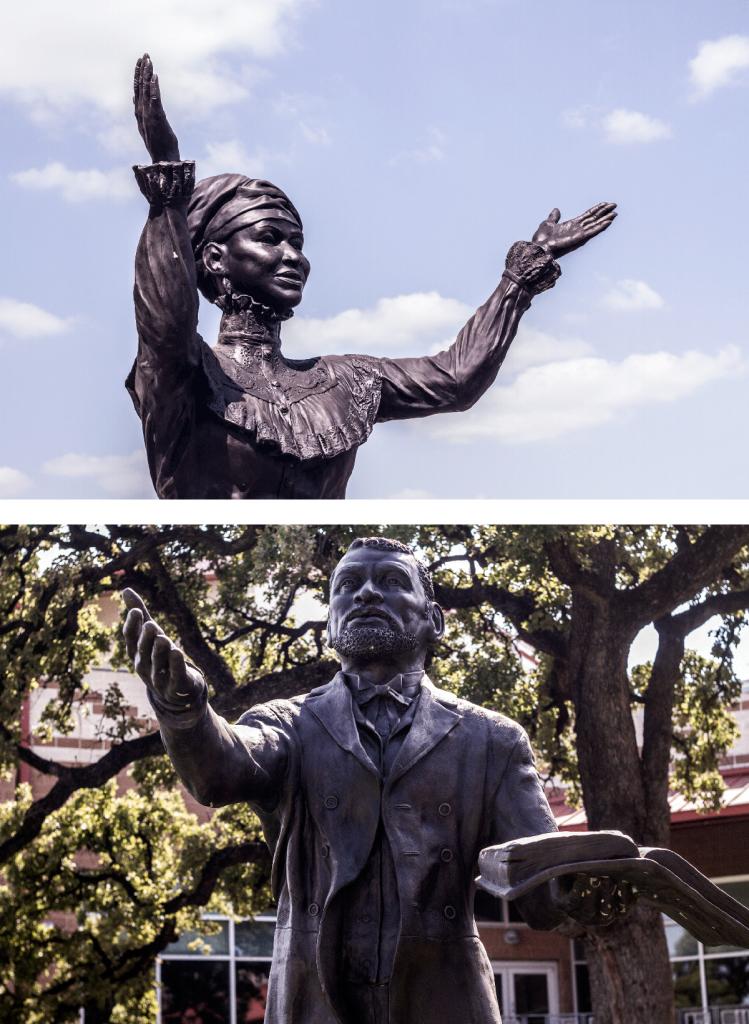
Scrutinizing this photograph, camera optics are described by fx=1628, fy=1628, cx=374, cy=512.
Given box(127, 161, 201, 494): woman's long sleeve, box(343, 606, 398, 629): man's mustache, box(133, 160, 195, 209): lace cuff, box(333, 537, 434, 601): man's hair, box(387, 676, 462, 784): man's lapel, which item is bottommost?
box(387, 676, 462, 784): man's lapel

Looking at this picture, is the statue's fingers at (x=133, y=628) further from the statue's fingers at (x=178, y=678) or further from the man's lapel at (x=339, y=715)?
the man's lapel at (x=339, y=715)

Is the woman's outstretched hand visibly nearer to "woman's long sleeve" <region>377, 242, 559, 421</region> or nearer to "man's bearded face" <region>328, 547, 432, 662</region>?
"woman's long sleeve" <region>377, 242, 559, 421</region>

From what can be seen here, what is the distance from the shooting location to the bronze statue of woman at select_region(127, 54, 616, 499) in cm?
491

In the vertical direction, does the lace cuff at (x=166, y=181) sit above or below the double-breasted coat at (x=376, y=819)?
above

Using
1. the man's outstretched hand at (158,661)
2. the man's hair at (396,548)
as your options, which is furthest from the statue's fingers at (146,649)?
the man's hair at (396,548)

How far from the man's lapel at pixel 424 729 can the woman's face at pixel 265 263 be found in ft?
6.27

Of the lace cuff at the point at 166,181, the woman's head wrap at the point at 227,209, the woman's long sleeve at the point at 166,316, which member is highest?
the woman's head wrap at the point at 227,209

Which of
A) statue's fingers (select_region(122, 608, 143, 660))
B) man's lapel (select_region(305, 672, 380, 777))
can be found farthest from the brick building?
statue's fingers (select_region(122, 608, 143, 660))

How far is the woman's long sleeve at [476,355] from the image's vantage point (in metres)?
5.56

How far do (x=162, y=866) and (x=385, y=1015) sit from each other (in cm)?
946

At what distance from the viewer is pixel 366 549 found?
385 cm

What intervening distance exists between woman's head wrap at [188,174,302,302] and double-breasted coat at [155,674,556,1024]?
6.81 feet

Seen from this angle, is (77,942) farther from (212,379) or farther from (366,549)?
(366,549)

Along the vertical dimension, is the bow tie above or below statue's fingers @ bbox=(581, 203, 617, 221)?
below
